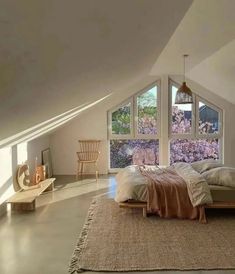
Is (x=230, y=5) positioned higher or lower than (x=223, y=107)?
higher

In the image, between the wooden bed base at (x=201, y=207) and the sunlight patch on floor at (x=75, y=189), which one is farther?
the sunlight patch on floor at (x=75, y=189)

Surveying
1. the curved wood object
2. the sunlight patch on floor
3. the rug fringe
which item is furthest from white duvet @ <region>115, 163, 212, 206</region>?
the curved wood object

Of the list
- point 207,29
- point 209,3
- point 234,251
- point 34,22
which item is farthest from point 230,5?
point 234,251

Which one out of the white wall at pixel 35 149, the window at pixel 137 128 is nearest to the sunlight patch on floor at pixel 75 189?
the white wall at pixel 35 149

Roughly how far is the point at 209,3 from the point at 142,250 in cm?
250

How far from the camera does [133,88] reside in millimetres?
7773

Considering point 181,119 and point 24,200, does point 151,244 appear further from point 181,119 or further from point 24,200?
point 181,119

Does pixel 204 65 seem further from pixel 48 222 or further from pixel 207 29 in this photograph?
pixel 48 222

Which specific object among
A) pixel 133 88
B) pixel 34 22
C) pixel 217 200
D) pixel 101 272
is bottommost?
pixel 101 272

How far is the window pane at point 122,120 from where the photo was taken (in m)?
7.90

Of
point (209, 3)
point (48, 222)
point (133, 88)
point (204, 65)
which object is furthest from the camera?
point (133, 88)

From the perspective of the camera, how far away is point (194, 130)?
791 cm

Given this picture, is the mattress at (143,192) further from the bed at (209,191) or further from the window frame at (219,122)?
the window frame at (219,122)

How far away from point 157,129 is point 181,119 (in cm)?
66
